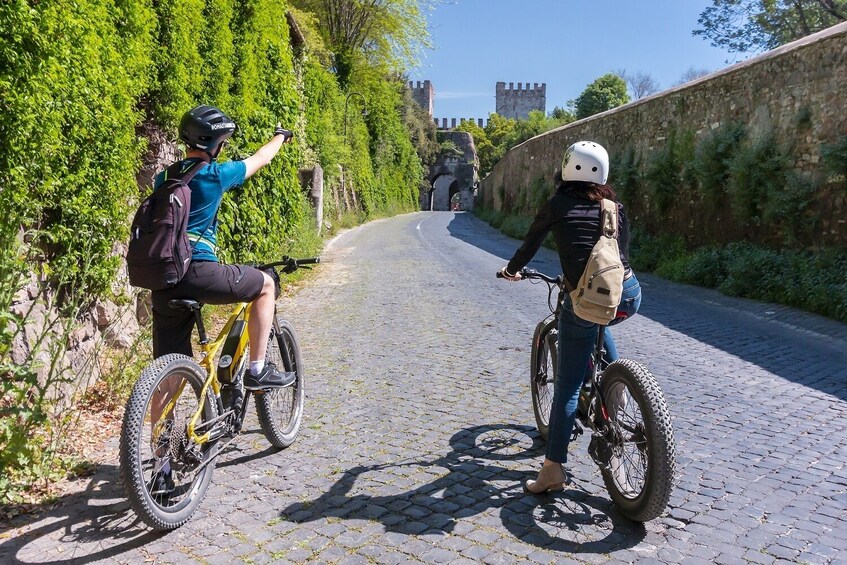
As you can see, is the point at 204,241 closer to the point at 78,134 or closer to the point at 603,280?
the point at 78,134

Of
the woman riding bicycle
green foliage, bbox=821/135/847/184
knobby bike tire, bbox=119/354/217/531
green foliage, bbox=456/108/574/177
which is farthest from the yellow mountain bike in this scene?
green foliage, bbox=456/108/574/177

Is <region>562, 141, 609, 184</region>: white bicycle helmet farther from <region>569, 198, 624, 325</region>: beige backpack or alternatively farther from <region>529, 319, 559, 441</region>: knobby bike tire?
<region>529, 319, 559, 441</region>: knobby bike tire

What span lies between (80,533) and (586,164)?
2.99m

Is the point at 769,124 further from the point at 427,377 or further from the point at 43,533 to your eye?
the point at 43,533

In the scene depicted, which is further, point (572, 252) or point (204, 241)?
point (204, 241)

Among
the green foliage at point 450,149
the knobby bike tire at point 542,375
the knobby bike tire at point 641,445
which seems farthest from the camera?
the green foliage at point 450,149

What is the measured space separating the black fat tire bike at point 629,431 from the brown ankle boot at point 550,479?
0.21 metres

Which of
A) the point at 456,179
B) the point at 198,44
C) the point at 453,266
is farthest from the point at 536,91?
the point at 198,44

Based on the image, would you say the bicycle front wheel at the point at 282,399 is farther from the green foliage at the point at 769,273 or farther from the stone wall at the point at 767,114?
the stone wall at the point at 767,114

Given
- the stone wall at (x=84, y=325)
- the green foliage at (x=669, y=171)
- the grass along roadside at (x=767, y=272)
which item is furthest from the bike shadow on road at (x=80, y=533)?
the green foliage at (x=669, y=171)

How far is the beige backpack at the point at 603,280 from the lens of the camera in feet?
10.8

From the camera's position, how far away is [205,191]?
3523 mm

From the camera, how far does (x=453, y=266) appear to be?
15008mm

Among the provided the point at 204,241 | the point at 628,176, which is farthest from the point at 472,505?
the point at 628,176
